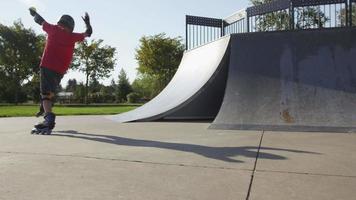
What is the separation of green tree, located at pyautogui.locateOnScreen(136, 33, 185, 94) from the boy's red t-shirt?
35.7m

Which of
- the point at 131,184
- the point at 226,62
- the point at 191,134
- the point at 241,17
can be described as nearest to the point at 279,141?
the point at 191,134

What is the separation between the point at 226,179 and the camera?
Answer: 10.8ft

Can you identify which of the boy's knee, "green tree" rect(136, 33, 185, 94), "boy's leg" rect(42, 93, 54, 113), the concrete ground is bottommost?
the concrete ground

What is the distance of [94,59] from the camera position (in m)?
46.9

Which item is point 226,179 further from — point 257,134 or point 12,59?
point 12,59

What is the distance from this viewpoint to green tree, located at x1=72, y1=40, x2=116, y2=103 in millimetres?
45844

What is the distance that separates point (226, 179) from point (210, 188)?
0.31 metres

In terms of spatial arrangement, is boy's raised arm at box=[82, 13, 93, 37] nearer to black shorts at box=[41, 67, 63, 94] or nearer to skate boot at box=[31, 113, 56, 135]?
black shorts at box=[41, 67, 63, 94]

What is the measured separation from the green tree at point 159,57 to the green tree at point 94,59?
4.68m

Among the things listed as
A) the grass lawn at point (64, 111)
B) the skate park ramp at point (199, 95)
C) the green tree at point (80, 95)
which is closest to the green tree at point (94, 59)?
the green tree at point (80, 95)

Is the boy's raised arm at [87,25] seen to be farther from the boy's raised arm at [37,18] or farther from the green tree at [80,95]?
Answer: the green tree at [80,95]

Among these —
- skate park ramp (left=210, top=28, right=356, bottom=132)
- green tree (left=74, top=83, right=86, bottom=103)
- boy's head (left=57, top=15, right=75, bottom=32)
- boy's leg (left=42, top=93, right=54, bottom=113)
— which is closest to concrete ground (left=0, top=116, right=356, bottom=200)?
skate park ramp (left=210, top=28, right=356, bottom=132)

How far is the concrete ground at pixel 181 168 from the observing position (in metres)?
2.90

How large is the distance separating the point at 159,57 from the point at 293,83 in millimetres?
36546
